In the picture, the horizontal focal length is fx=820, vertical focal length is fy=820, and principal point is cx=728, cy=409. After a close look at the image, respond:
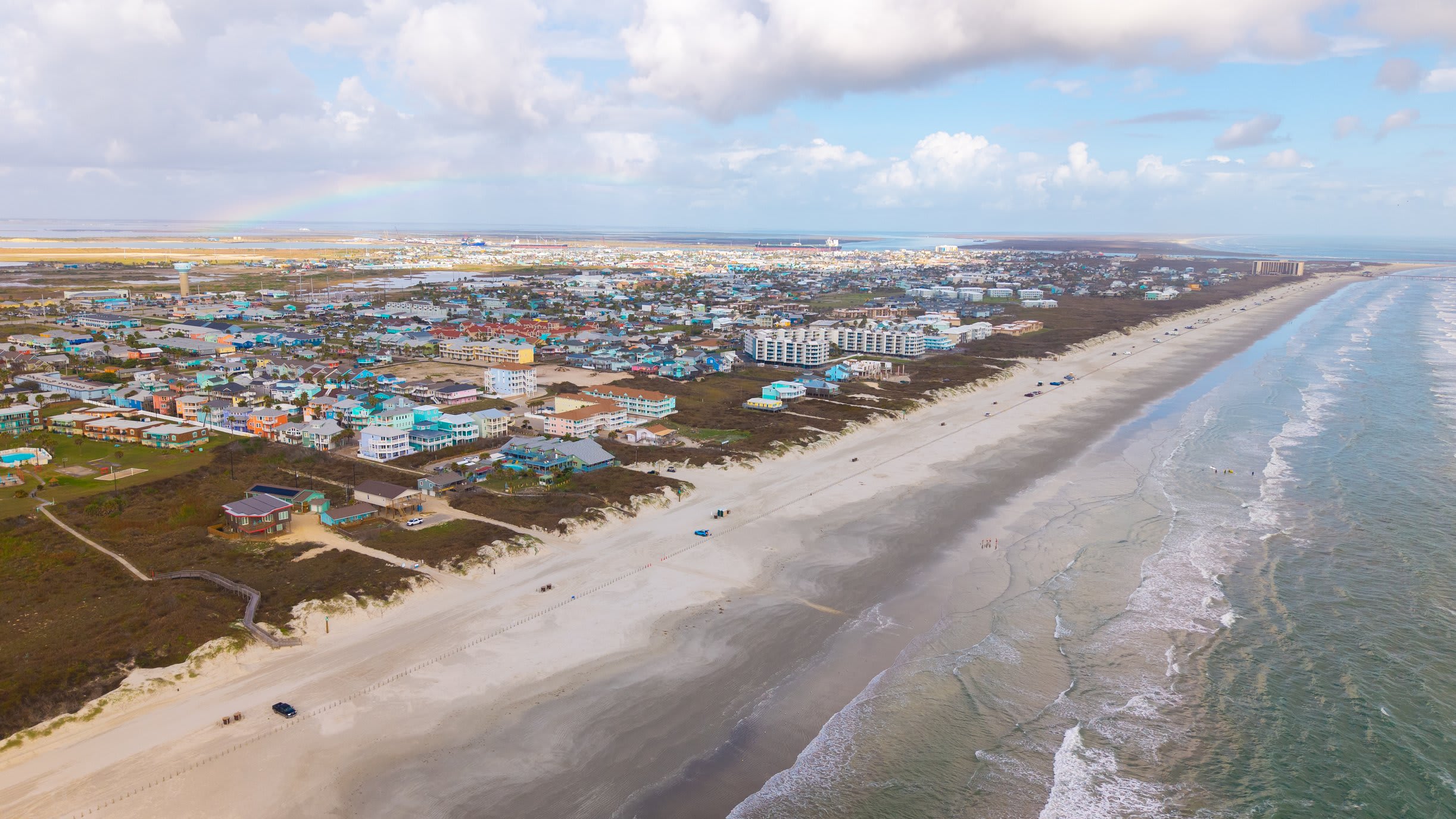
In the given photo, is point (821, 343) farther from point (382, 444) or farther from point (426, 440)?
point (382, 444)

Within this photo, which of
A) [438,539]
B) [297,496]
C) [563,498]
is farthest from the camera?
[563,498]

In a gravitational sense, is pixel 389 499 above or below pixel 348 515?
above

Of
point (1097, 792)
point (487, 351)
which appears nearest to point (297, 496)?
point (1097, 792)

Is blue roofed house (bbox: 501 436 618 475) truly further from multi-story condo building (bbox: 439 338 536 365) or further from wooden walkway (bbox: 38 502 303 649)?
multi-story condo building (bbox: 439 338 536 365)

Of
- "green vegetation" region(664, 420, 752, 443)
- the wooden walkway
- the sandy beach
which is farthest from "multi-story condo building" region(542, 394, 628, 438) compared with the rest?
the wooden walkway

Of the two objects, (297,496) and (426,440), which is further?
(426,440)

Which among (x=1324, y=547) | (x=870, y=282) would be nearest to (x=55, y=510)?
(x=1324, y=547)
